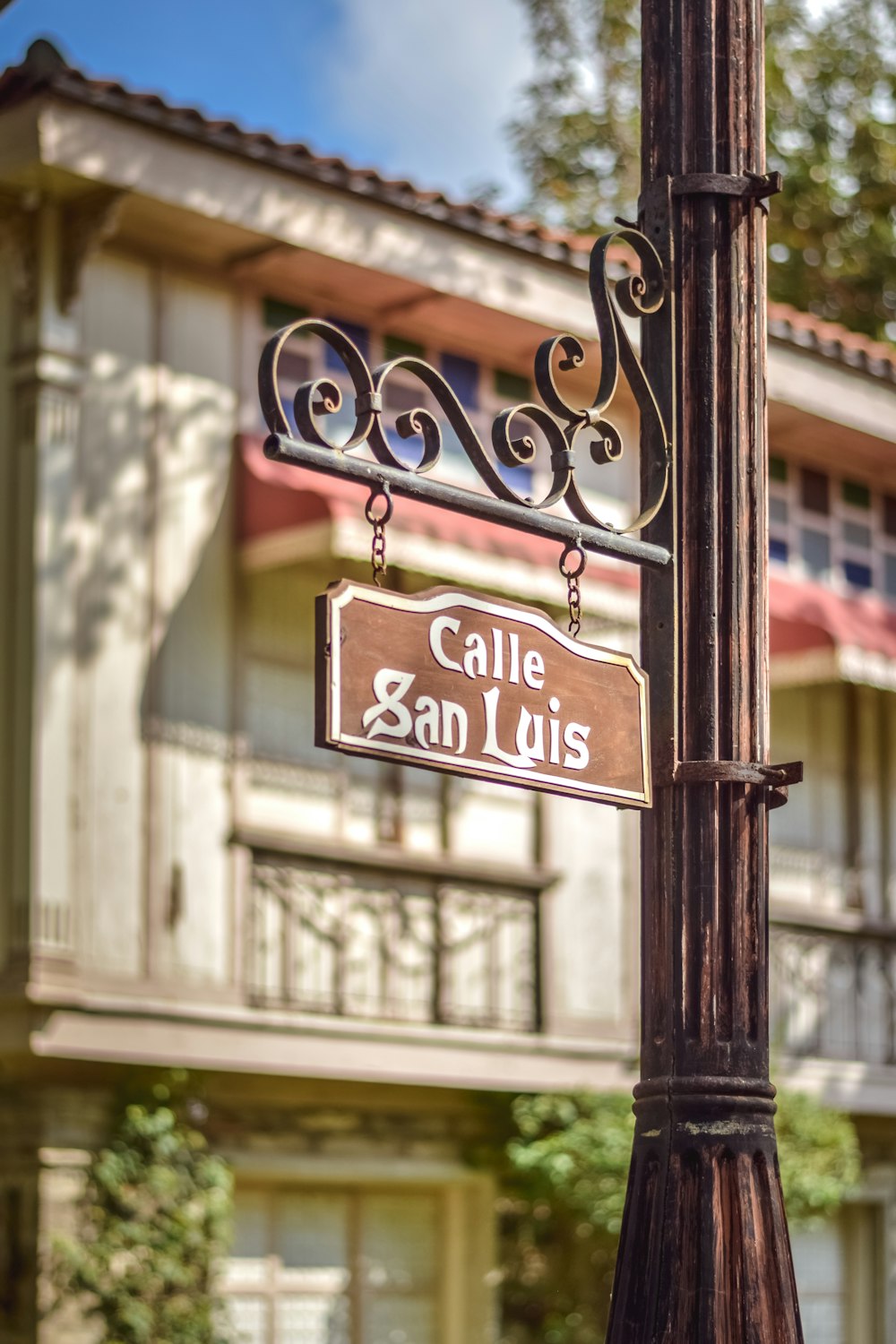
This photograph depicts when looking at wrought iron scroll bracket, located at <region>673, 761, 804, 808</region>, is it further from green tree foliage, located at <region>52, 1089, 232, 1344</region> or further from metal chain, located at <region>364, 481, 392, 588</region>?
green tree foliage, located at <region>52, 1089, 232, 1344</region>

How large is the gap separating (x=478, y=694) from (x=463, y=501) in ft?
1.36

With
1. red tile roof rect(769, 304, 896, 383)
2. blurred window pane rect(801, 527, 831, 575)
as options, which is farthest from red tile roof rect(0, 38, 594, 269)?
blurred window pane rect(801, 527, 831, 575)

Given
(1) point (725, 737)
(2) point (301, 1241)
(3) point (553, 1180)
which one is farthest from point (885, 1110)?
(1) point (725, 737)

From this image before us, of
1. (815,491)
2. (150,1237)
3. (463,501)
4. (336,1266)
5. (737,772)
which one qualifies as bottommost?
(336,1266)

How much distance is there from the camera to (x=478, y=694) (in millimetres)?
4691

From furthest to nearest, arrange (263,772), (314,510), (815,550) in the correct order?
(815,550) → (263,772) → (314,510)

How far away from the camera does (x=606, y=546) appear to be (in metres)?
4.99

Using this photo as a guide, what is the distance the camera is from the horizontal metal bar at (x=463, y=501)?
14.7 feet

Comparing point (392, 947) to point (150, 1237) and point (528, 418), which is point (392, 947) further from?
point (528, 418)

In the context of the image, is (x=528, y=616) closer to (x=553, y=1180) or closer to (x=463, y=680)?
(x=463, y=680)

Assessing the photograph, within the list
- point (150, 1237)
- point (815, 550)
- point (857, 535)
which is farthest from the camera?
point (857, 535)

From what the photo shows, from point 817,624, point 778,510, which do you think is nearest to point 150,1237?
point 817,624

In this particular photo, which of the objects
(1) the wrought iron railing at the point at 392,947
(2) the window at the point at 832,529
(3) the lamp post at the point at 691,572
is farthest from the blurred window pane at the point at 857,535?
(3) the lamp post at the point at 691,572

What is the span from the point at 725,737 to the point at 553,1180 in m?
8.46
